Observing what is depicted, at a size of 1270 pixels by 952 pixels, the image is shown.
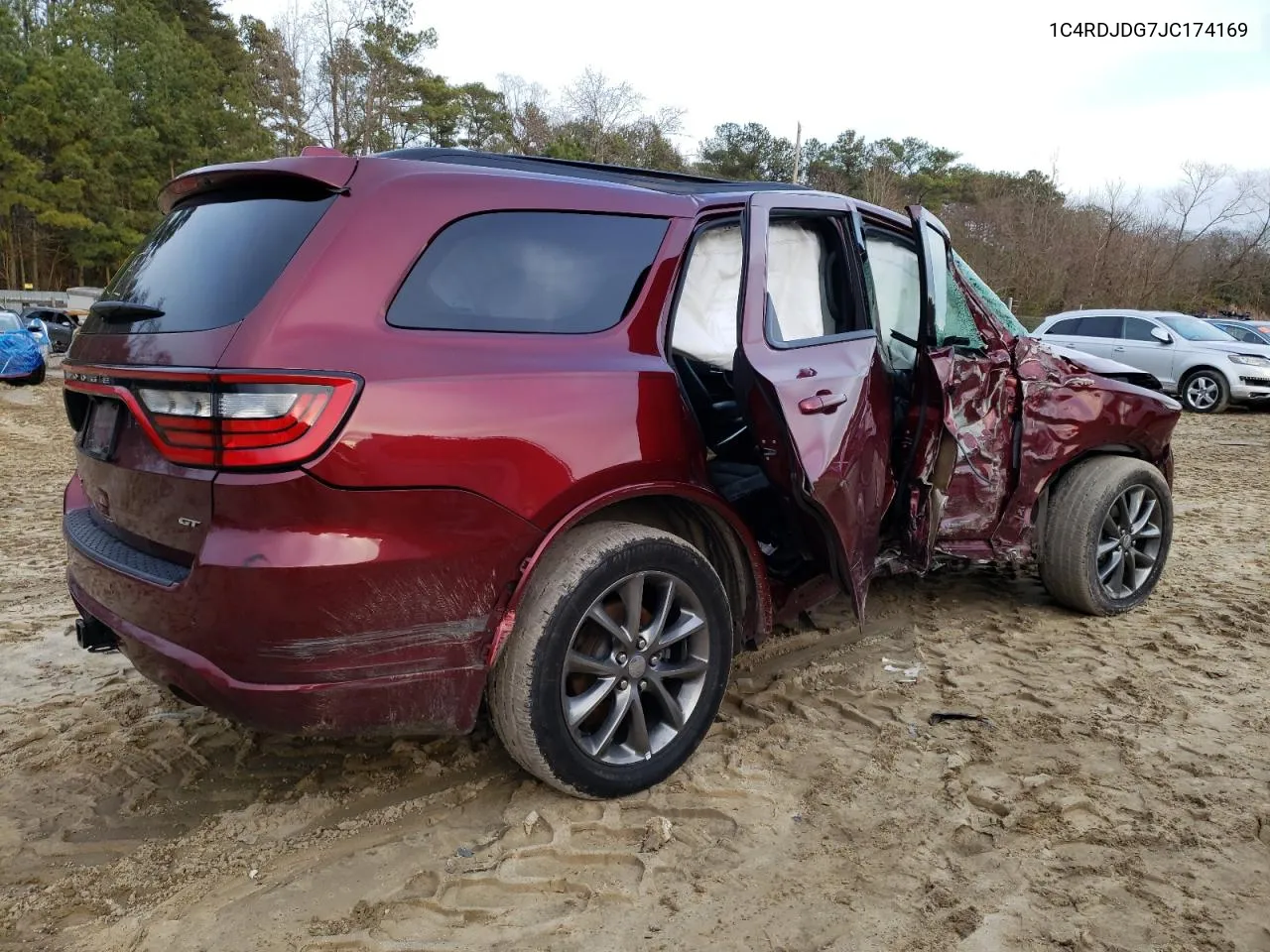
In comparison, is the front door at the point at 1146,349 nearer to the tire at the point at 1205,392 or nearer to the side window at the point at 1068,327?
the tire at the point at 1205,392

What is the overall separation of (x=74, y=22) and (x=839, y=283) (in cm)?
5050

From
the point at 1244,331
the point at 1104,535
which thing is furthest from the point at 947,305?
the point at 1244,331

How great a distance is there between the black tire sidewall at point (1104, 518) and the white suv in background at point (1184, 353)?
10.7 m

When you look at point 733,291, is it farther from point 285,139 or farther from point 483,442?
point 285,139

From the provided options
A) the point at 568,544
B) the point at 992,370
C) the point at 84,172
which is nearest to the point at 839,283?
the point at 992,370

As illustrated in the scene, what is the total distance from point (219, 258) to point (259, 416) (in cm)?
59

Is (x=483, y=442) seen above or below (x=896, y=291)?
Result: below

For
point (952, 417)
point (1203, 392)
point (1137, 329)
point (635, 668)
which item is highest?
point (1137, 329)

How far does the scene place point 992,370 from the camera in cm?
381

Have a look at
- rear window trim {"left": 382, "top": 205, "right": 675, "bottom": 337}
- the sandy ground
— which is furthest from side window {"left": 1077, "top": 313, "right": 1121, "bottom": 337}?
rear window trim {"left": 382, "top": 205, "right": 675, "bottom": 337}

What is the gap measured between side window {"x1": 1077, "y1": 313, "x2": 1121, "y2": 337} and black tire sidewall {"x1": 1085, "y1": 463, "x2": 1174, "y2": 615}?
11.8m

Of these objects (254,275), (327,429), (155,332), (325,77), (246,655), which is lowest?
(246,655)

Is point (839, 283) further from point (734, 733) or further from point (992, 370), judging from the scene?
point (734, 733)

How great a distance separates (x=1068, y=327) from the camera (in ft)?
51.1
